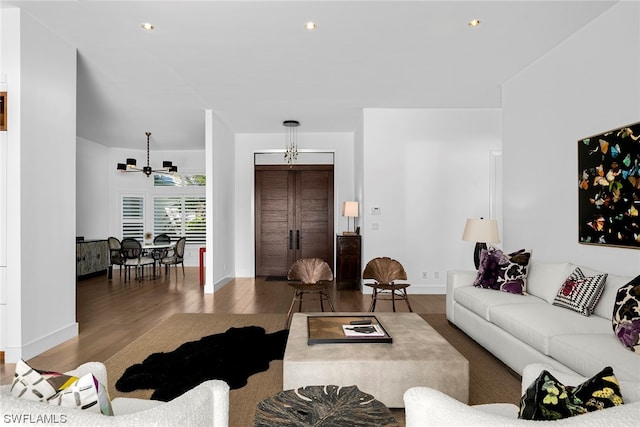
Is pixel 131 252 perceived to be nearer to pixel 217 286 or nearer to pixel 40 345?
pixel 217 286

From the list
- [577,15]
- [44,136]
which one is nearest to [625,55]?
[577,15]

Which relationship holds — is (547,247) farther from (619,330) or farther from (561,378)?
(561,378)

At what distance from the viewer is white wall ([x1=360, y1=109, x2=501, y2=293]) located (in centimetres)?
638

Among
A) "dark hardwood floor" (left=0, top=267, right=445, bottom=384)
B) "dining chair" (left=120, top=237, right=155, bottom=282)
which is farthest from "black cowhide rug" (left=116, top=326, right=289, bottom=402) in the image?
"dining chair" (left=120, top=237, right=155, bottom=282)

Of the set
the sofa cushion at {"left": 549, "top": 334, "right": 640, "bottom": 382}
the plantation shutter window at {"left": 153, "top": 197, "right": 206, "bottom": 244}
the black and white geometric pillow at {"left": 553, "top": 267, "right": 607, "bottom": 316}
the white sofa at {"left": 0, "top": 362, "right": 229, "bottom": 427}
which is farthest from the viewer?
the plantation shutter window at {"left": 153, "top": 197, "right": 206, "bottom": 244}

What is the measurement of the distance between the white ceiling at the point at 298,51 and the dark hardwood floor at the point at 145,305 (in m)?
3.10

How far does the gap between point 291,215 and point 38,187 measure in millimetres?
5169

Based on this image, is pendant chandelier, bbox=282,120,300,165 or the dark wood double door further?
the dark wood double door

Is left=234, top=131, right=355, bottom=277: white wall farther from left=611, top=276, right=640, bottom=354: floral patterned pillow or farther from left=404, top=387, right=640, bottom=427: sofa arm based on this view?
left=404, top=387, right=640, bottom=427: sofa arm

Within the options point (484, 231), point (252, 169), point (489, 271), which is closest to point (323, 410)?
point (489, 271)

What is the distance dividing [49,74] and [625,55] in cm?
521

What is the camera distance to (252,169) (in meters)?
8.20

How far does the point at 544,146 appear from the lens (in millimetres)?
4203

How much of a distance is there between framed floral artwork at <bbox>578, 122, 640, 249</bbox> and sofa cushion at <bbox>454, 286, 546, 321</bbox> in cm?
79
